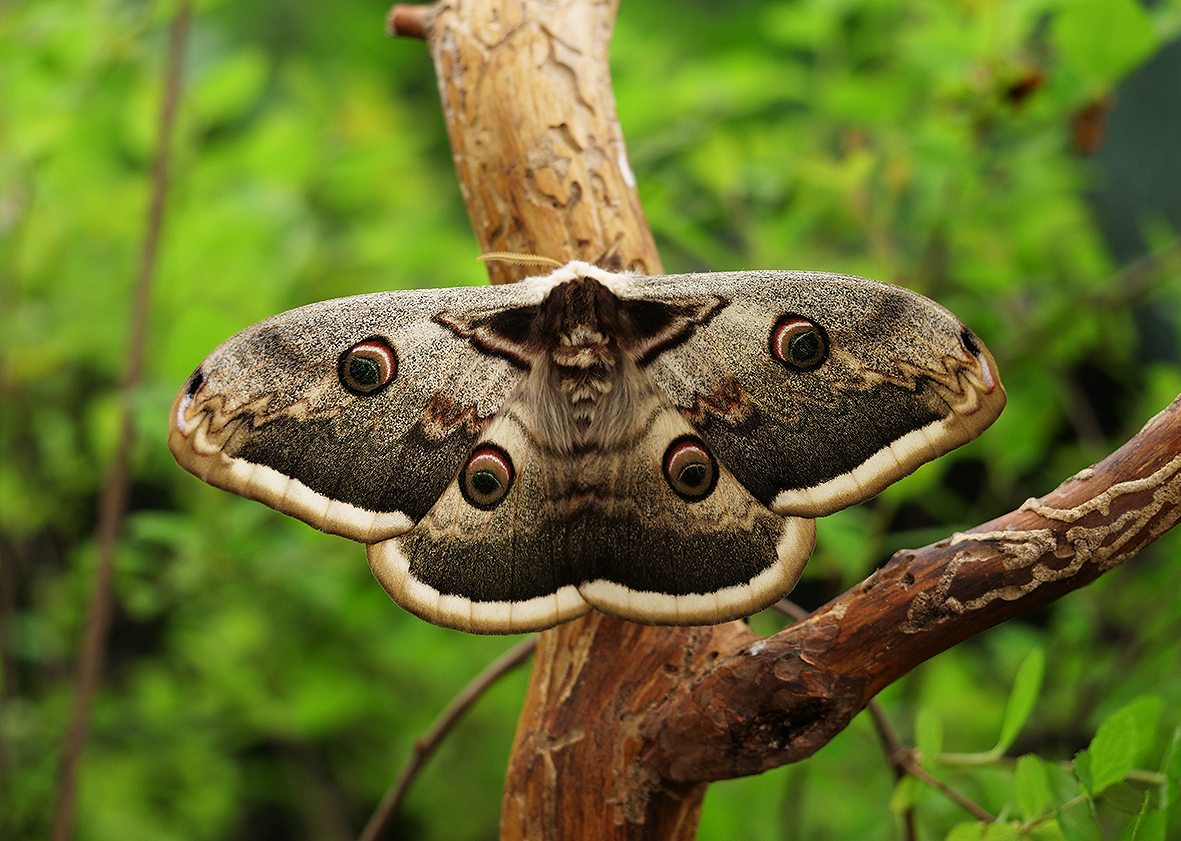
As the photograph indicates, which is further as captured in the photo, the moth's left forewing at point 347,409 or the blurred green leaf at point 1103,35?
the blurred green leaf at point 1103,35

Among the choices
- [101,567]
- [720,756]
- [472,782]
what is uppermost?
[720,756]

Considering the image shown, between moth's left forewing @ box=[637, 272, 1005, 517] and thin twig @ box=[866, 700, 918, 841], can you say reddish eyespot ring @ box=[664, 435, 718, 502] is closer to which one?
moth's left forewing @ box=[637, 272, 1005, 517]

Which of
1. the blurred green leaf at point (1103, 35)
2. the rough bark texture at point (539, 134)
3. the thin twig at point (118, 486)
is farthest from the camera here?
the thin twig at point (118, 486)

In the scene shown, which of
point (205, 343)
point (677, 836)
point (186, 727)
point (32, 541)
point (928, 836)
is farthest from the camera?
point (32, 541)

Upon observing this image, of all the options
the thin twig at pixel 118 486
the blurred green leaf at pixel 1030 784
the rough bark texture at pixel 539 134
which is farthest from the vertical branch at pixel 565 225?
the thin twig at pixel 118 486

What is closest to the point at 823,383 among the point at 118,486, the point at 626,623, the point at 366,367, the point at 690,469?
the point at 690,469

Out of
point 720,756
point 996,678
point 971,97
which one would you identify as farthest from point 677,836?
point 996,678

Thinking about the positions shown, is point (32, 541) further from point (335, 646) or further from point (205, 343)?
point (205, 343)

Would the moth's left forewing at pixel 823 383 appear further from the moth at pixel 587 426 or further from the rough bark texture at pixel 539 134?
the rough bark texture at pixel 539 134

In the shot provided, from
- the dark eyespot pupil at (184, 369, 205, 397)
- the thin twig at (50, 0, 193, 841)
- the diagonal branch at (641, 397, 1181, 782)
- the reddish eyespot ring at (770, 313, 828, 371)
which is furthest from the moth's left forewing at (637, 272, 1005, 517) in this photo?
the thin twig at (50, 0, 193, 841)
